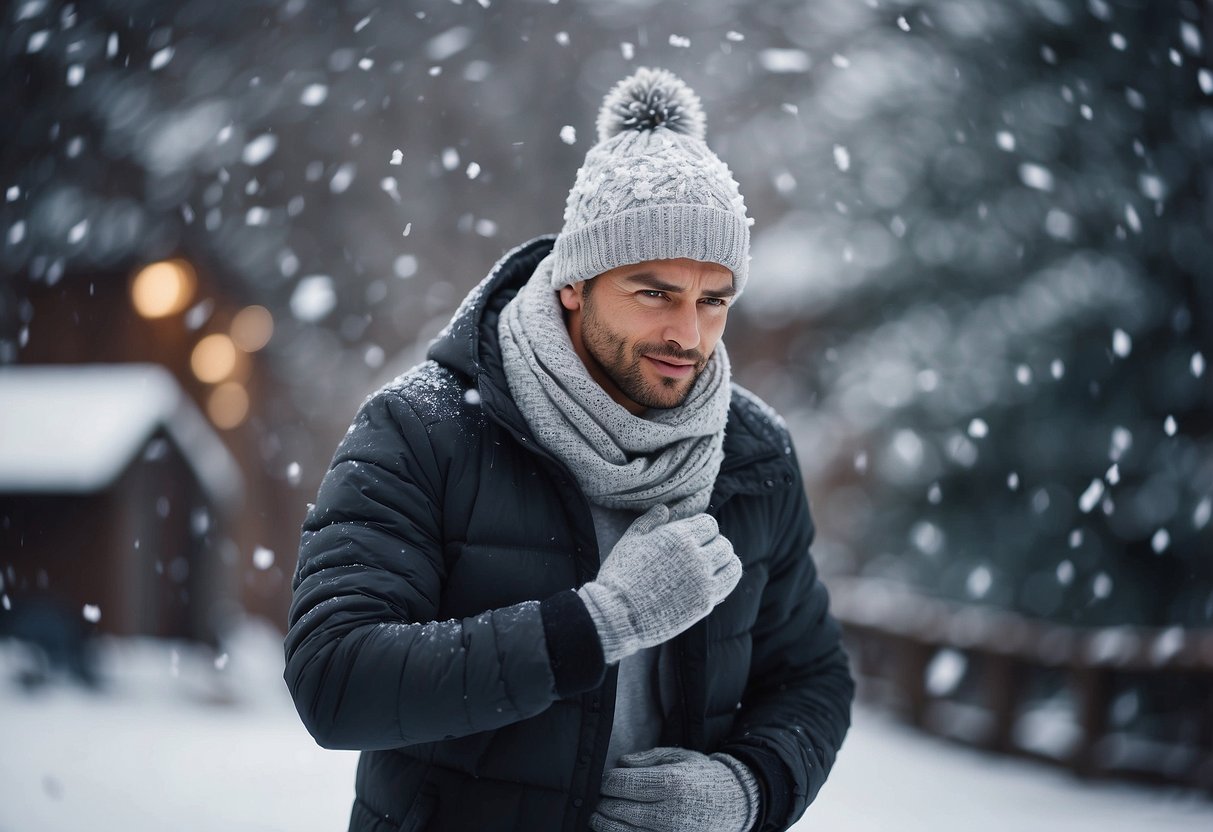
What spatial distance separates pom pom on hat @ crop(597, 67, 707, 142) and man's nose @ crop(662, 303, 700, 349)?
19.2 inches

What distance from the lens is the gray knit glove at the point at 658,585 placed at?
1431 mm

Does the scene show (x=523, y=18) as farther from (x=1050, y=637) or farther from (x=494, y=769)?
(x=494, y=769)

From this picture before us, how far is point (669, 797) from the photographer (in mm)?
1636

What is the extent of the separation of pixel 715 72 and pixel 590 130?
3.84 ft

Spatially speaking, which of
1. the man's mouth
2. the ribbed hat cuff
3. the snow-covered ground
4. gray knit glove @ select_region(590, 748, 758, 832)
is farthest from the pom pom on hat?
the snow-covered ground

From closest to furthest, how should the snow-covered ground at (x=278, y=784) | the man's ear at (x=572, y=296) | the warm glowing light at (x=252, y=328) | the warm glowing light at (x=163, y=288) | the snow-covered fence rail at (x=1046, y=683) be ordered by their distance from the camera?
the man's ear at (x=572, y=296) < the snow-covered ground at (x=278, y=784) < the snow-covered fence rail at (x=1046, y=683) < the warm glowing light at (x=163, y=288) < the warm glowing light at (x=252, y=328)

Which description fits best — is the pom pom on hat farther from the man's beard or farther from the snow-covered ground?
the snow-covered ground

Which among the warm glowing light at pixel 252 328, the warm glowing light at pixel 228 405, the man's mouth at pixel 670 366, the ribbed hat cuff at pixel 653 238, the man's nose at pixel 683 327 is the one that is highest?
the ribbed hat cuff at pixel 653 238

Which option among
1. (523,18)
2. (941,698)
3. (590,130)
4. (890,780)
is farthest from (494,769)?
(523,18)

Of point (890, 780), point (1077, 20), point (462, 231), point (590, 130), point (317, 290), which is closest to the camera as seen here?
point (890, 780)

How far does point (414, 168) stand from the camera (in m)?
8.32

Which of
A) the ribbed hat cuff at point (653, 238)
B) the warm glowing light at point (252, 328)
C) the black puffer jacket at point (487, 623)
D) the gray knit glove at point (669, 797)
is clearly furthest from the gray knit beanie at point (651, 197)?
the warm glowing light at point (252, 328)

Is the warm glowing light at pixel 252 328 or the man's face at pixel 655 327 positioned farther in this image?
the warm glowing light at pixel 252 328

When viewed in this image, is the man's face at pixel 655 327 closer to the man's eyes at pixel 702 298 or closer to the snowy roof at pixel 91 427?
the man's eyes at pixel 702 298
